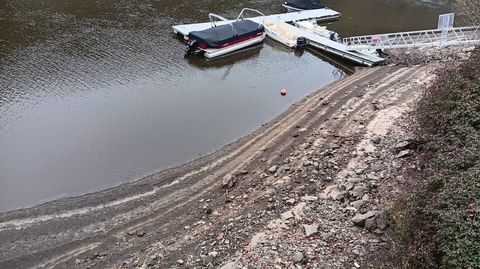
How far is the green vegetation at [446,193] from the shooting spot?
1164 centimetres

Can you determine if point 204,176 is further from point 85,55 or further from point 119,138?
point 85,55

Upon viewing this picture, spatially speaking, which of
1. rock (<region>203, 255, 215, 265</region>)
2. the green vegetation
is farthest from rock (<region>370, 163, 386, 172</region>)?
rock (<region>203, 255, 215, 265</region>)

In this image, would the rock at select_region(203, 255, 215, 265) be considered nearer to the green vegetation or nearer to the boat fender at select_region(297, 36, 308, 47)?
the green vegetation

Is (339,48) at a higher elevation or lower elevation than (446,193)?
higher

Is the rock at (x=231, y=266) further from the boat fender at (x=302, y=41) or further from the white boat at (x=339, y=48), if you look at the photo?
the boat fender at (x=302, y=41)

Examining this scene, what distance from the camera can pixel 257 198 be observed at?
19.4 m

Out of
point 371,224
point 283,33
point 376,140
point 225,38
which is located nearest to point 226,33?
point 225,38

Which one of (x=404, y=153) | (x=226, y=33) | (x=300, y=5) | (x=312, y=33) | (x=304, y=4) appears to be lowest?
(x=404, y=153)

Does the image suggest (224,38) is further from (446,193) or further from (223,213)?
(446,193)

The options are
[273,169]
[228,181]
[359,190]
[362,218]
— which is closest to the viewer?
[362,218]

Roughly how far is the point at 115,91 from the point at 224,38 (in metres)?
13.4

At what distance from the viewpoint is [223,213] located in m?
18.9

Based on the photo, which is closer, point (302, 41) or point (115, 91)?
point (115, 91)

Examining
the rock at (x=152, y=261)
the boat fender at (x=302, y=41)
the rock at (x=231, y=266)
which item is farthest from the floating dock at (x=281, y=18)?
the rock at (x=231, y=266)
